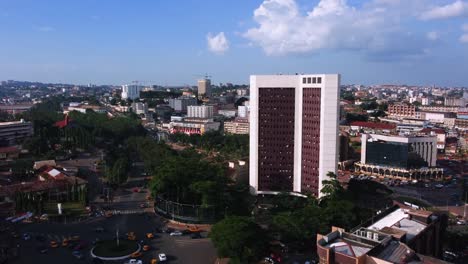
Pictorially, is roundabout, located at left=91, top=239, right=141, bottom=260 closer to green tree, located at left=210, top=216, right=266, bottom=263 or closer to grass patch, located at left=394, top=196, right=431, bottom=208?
green tree, located at left=210, top=216, right=266, bottom=263

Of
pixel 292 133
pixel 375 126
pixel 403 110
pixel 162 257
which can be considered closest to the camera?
pixel 162 257

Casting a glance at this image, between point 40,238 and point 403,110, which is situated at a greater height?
point 403,110

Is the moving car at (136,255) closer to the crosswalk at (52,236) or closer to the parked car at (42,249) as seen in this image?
the parked car at (42,249)

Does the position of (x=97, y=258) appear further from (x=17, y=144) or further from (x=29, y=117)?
(x=29, y=117)

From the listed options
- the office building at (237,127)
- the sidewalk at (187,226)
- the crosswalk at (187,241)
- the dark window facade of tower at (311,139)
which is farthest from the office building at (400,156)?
the crosswalk at (187,241)

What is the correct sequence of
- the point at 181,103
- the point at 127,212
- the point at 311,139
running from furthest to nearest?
1. the point at 181,103
2. the point at 311,139
3. the point at 127,212

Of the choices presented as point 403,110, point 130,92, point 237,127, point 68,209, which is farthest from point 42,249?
point 130,92

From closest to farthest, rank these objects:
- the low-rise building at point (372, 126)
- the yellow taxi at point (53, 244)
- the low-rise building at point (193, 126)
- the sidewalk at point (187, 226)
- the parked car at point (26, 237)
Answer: the yellow taxi at point (53, 244) < the parked car at point (26, 237) < the sidewalk at point (187, 226) < the low-rise building at point (372, 126) < the low-rise building at point (193, 126)

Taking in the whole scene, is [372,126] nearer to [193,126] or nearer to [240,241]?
[193,126]
